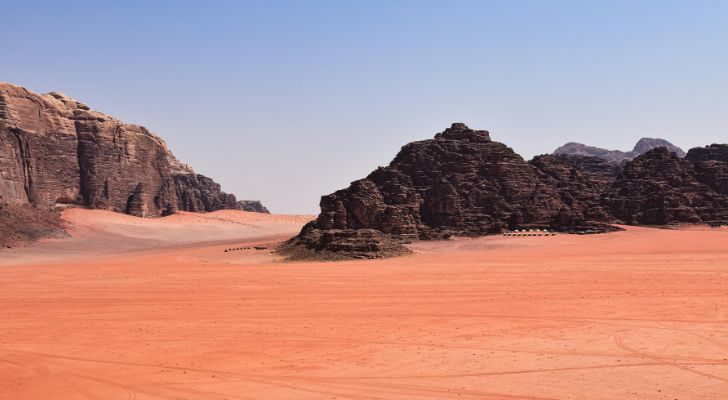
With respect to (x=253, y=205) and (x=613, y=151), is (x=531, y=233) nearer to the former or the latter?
(x=253, y=205)

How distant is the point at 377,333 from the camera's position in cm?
1330

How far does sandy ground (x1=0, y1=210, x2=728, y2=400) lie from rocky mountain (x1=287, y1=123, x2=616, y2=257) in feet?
54.7

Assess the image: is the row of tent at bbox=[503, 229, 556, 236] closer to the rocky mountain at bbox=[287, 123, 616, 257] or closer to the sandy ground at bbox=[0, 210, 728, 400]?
the rocky mountain at bbox=[287, 123, 616, 257]

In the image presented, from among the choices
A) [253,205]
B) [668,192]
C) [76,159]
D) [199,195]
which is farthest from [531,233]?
[253,205]

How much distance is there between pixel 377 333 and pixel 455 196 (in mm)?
36940

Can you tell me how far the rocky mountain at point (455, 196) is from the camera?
46156mm

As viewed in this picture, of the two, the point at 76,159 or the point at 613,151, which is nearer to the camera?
the point at 76,159

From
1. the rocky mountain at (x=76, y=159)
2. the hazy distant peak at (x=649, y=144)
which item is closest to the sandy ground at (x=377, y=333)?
the rocky mountain at (x=76, y=159)

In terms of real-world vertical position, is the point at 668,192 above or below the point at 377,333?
above

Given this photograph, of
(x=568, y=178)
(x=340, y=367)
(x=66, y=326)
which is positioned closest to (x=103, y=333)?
(x=66, y=326)

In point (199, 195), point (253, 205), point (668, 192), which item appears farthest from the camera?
point (253, 205)

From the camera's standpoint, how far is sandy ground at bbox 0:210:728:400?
933cm

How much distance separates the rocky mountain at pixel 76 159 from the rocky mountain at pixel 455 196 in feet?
105

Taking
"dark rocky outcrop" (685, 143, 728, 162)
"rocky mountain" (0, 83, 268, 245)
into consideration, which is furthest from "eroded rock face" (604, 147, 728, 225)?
"rocky mountain" (0, 83, 268, 245)
